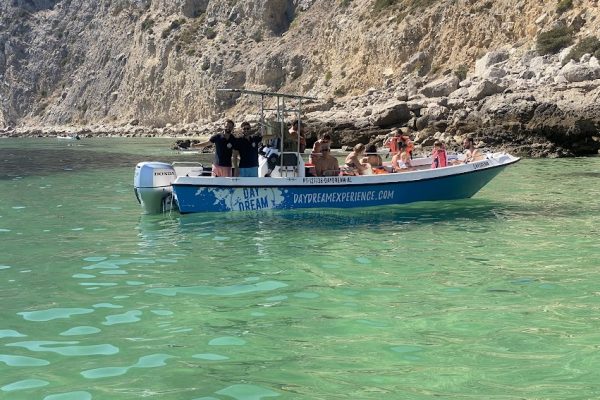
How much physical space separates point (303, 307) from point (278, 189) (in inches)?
274

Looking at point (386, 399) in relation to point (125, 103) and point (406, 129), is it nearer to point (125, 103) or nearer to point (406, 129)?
point (406, 129)

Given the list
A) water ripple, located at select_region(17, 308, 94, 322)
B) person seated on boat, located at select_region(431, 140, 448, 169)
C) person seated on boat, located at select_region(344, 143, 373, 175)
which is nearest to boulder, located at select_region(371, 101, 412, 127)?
person seated on boat, located at select_region(431, 140, 448, 169)

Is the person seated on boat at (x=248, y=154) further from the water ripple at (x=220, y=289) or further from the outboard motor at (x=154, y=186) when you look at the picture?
the water ripple at (x=220, y=289)

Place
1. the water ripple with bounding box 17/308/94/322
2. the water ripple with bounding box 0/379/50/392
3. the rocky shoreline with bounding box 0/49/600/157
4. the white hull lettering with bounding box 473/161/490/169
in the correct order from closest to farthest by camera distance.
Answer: the water ripple with bounding box 0/379/50/392, the water ripple with bounding box 17/308/94/322, the white hull lettering with bounding box 473/161/490/169, the rocky shoreline with bounding box 0/49/600/157

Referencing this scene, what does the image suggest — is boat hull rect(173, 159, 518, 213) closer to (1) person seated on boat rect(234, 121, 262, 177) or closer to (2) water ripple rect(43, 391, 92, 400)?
(1) person seated on boat rect(234, 121, 262, 177)

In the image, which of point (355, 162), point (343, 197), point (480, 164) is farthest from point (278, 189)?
point (480, 164)

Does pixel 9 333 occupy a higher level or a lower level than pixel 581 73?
lower

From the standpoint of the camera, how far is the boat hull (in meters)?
13.3

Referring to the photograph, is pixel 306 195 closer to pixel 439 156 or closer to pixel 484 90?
pixel 439 156

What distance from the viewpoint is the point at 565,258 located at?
8.76 m

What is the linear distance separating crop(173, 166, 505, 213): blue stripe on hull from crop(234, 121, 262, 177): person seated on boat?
0.93m

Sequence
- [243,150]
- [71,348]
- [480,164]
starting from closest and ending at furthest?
[71,348], [243,150], [480,164]

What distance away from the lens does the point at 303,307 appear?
668cm

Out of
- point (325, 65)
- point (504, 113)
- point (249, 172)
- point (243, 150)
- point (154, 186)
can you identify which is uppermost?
point (325, 65)
